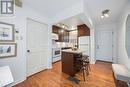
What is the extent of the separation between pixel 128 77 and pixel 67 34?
5676mm

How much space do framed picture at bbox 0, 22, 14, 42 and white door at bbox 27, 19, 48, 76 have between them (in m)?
0.73

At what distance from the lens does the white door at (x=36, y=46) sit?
312 centimetres

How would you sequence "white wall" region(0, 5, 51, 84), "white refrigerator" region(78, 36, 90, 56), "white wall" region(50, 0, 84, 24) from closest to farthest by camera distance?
"white wall" region(0, 5, 51, 84), "white wall" region(50, 0, 84, 24), "white refrigerator" region(78, 36, 90, 56)

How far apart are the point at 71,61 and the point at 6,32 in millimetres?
2306

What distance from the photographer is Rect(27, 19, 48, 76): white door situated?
10.2 feet

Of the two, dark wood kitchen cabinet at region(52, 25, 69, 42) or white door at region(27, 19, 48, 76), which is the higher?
dark wood kitchen cabinet at region(52, 25, 69, 42)

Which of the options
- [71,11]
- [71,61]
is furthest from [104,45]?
[71,11]

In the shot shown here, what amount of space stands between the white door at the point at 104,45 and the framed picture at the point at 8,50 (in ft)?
17.0

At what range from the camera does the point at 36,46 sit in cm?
343

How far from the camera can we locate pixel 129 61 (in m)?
2.33

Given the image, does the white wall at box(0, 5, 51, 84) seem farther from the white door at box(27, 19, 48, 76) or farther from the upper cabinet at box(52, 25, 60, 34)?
the upper cabinet at box(52, 25, 60, 34)

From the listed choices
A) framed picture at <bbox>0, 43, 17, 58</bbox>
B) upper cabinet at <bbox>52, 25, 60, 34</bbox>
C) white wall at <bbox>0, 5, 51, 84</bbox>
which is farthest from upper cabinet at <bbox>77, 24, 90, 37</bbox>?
framed picture at <bbox>0, 43, 17, 58</bbox>

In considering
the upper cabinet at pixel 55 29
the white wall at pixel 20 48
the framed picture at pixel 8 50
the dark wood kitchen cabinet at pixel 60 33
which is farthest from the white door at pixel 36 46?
the dark wood kitchen cabinet at pixel 60 33

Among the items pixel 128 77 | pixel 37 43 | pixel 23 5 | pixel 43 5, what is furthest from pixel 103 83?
pixel 23 5
